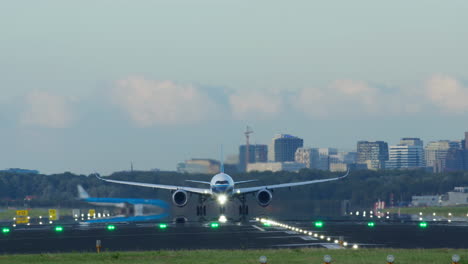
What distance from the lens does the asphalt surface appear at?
49.4 metres

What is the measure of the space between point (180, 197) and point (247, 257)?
177 feet

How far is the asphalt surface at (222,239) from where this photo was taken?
162ft

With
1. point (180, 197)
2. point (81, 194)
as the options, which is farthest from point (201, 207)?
point (81, 194)

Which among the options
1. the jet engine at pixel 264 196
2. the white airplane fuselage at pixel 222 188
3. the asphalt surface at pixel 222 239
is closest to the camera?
the asphalt surface at pixel 222 239

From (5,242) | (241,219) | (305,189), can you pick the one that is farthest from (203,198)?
(5,242)

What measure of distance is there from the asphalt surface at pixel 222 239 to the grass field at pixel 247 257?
4714 mm

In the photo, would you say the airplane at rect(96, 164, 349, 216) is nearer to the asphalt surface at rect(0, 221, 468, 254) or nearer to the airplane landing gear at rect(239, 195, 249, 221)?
the airplane landing gear at rect(239, 195, 249, 221)

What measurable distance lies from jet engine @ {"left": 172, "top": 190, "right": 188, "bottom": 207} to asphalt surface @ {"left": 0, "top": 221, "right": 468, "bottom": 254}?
79.0ft

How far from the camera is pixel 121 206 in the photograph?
10169 cm

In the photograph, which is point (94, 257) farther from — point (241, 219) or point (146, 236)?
point (241, 219)

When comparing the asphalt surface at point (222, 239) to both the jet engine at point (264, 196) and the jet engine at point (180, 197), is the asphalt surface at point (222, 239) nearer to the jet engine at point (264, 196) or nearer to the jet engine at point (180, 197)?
the jet engine at point (180, 197)

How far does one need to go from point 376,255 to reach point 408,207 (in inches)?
4311

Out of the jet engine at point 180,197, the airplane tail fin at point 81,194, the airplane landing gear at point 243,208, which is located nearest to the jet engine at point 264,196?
the airplane landing gear at point 243,208

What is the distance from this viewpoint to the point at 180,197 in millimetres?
94188
